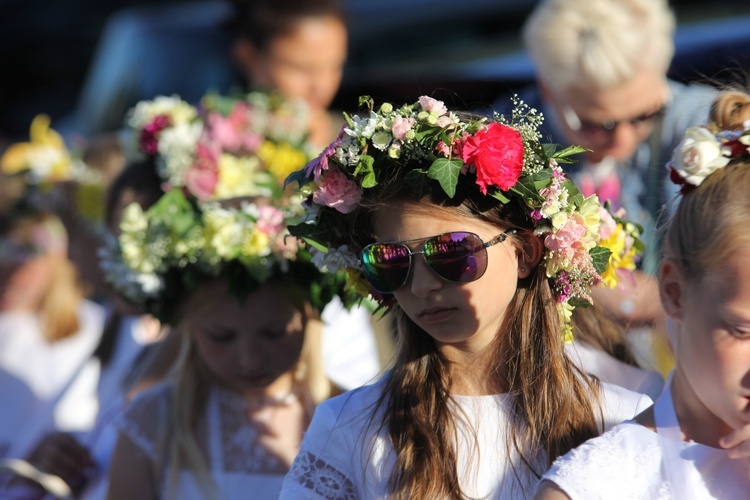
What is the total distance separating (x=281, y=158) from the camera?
4883 millimetres

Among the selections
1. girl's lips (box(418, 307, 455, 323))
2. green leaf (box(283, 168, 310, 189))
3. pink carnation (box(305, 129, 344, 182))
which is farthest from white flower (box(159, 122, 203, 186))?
girl's lips (box(418, 307, 455, 323))

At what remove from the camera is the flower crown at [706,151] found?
2324mm

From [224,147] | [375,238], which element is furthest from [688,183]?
[224,147]

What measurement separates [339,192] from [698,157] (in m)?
0.83

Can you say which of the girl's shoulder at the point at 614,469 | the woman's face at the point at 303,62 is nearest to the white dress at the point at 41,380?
the woman's face at the point at 303,62

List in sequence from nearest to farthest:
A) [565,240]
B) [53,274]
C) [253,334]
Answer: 1. [565,240]
2. [253,334]
3. [53,274]

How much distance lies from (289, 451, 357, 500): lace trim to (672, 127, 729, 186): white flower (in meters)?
1.05

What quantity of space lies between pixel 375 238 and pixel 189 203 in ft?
4.42

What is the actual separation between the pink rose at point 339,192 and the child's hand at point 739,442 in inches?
39.4

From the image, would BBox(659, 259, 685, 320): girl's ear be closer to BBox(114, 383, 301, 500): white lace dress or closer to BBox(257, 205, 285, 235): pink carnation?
BBox(257, 205, 285, 235): pink carnation

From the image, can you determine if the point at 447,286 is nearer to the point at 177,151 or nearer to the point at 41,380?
the point at 177,151

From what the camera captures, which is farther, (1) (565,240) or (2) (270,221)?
(2) (270,221)

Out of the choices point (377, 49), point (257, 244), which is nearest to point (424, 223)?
point (257, 244)

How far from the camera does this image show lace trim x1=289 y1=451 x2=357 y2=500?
2.69 meters
